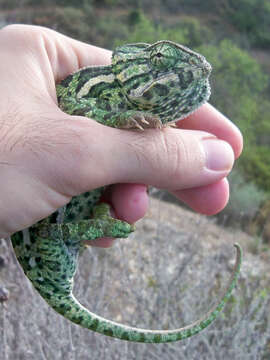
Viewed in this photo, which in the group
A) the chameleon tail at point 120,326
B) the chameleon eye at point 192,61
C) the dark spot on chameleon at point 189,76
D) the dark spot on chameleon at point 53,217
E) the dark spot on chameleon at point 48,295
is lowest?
the chameleon tail at point 120,326

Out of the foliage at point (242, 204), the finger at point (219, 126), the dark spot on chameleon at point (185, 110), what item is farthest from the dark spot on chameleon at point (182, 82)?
the foliage at point (242, 204)

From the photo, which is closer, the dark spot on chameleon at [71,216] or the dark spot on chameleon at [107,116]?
the dark spot on chameleon at [107,116]

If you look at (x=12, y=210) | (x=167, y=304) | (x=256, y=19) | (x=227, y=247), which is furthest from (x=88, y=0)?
(x=12, y=210)

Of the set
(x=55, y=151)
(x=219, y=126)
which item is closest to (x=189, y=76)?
(x=55, y=151)

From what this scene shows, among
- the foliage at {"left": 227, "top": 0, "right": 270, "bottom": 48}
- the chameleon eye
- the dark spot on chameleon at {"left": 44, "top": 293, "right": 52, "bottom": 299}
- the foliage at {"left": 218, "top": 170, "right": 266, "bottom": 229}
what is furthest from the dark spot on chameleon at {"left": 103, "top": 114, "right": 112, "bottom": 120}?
the foliage at {"left": 227, "top": 0, "right": 270, "bottom": 48}

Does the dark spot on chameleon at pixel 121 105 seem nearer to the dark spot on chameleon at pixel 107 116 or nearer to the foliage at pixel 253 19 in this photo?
the dark spot on chameleon at pixel 107 116
